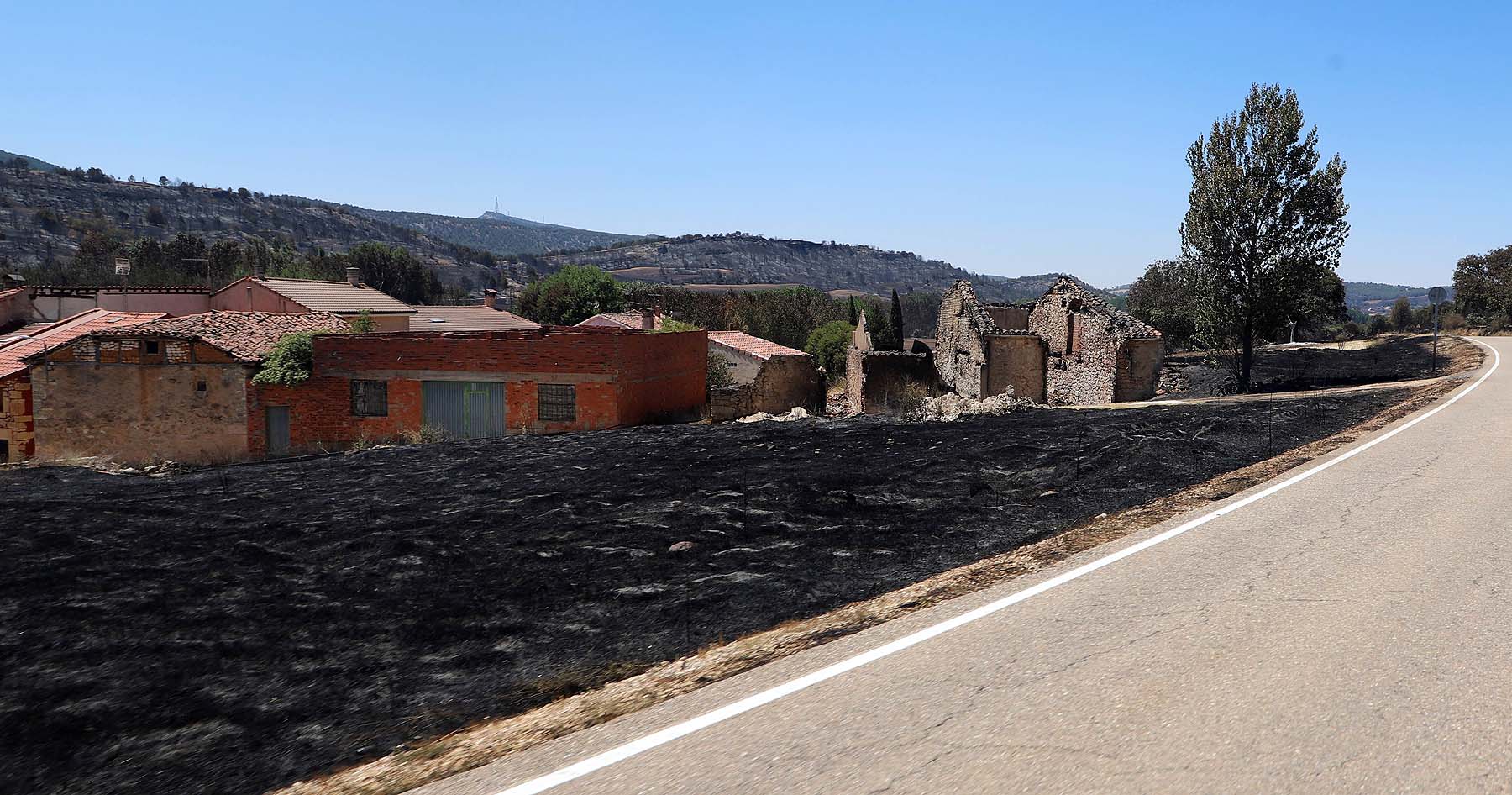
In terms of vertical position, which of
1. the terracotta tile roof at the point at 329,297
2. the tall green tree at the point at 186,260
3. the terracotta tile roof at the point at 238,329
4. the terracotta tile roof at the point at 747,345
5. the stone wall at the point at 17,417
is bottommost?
the stone wall at the point at 17,417

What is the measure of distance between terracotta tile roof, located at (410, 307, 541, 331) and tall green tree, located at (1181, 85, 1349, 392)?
3401 centimetres

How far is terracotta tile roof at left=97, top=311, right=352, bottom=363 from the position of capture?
28688 mm

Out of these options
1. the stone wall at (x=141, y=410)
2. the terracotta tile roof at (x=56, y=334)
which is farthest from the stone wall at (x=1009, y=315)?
the terracotta tile roof at (x=56, y=334)

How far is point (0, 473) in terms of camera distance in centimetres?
1773

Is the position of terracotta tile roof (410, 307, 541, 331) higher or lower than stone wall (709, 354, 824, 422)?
higher

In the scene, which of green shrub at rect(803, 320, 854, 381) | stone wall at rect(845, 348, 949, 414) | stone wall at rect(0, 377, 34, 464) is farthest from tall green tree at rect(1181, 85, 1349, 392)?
stone wall at rect(0, 377, 34, 464)

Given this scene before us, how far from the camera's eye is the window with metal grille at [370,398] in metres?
28.2

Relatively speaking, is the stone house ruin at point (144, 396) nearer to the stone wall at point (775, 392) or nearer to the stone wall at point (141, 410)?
the stone wall at point (141, 410)

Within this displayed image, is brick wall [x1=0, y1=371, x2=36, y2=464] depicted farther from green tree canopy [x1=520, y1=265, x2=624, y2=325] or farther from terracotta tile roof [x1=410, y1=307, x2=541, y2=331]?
green tree canopy [x1=520, y1=265, x2=624, y2=325]

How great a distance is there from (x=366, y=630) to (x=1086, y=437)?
44.0 feet

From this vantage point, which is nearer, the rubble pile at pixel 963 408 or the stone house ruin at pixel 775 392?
the rubble pile at pixel 963 408

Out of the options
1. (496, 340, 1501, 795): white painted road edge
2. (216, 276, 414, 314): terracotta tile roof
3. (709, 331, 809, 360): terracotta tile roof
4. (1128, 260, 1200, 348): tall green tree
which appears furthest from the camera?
(1128, 260, 1200, 348): tall green tree

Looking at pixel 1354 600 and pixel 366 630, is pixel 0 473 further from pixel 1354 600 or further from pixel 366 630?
pixel 1354 600

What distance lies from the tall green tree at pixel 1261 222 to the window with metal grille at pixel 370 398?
30.1 meters
